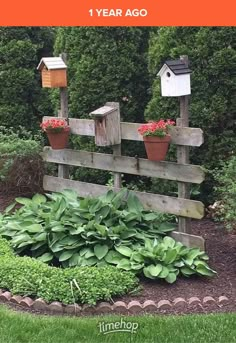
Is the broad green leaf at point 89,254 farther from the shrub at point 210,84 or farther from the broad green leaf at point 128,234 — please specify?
the shrub at point 210,84

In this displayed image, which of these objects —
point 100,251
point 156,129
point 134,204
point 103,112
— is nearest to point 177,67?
point 156,129

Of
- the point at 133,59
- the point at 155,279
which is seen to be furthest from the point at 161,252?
the point at 133,59

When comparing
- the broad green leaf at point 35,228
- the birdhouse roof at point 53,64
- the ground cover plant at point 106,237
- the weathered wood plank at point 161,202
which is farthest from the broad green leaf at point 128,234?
the birdhouse roof at point 53,64

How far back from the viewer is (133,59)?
729 cm

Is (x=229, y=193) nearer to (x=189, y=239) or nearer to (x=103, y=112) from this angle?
(x=189, y=239)

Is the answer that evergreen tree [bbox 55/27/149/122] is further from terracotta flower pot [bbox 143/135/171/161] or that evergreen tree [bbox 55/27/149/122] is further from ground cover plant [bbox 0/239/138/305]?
ground cover plant [bbox 0/239/138/305]

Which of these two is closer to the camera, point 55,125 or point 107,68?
point 55,125

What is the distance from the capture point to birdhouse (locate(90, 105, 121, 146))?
5629mm

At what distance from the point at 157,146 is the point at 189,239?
0.85 metres

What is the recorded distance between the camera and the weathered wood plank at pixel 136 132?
5156mm

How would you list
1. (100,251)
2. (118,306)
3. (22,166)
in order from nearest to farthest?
(118,306), (100,251), (22,166)

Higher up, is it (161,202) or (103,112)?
(103,112)
